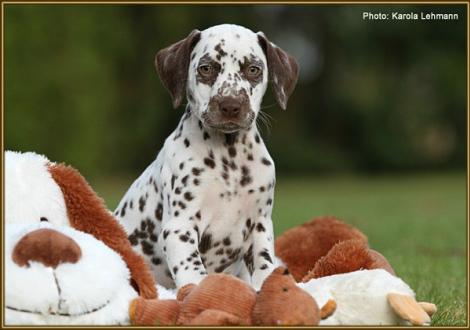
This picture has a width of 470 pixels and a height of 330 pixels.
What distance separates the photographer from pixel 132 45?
27594 millimetres

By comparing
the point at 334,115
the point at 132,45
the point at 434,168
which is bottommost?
the point at 434,168

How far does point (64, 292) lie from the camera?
12.1ft

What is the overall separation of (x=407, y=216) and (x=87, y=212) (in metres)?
10.7

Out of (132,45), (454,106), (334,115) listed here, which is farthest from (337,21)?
(132,45)

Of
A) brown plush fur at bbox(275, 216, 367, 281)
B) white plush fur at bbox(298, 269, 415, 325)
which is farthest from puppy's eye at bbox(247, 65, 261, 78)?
brown plush fur at bbox(275, 216, 367, 281)

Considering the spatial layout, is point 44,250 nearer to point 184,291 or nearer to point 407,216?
point 184,291

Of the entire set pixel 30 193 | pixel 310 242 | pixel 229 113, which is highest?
pixel 229 113

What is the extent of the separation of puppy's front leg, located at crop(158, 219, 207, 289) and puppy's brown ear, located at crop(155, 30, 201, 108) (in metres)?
0.81

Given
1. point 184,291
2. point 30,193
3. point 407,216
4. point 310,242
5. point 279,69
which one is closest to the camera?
point 184,291

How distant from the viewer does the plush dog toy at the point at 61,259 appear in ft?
12.1

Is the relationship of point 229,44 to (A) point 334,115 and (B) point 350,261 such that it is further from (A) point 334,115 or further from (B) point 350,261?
(A) point 334,115

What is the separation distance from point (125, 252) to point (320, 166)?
82.7 feet

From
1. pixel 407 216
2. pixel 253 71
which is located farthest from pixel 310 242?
pixel 407 216

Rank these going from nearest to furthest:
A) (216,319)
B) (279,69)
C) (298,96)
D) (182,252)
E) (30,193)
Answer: (216,319)
(30,193)
(182,252)
(279,69)
(298,96)
